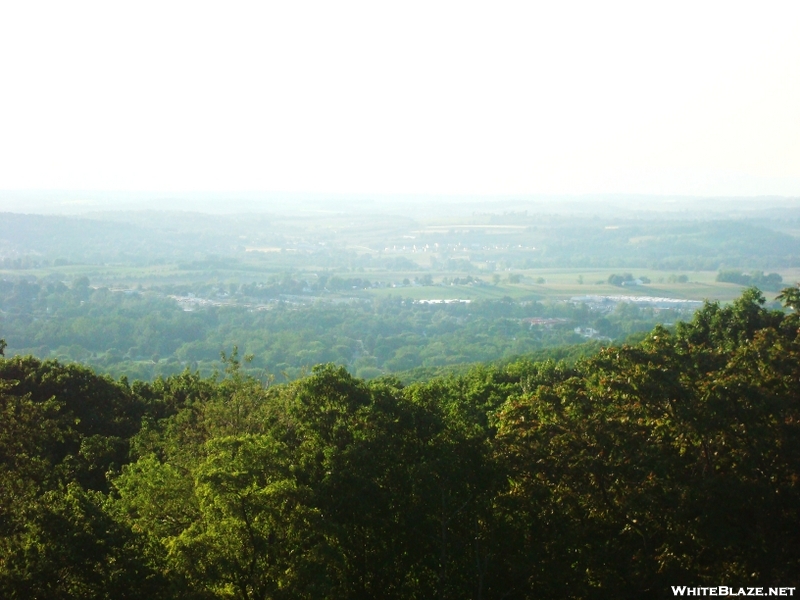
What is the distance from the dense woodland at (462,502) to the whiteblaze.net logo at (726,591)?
15 cm

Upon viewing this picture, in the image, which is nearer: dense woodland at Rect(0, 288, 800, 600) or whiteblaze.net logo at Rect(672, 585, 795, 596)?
whiteblaze.net logo at Rect(672, 585, 795, 596)

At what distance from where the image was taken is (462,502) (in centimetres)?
1283

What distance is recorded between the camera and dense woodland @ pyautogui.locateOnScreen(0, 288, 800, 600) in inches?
457

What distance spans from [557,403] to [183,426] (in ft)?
28.7

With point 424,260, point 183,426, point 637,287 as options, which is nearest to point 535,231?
point 424,260

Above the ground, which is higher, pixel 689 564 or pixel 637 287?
pixel 689 564

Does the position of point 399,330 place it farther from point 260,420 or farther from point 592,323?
point 260,420

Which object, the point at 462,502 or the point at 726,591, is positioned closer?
the point at 726,591

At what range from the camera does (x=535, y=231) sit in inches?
5340

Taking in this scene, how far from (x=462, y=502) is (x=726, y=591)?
3.59 m

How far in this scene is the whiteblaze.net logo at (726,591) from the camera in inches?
440

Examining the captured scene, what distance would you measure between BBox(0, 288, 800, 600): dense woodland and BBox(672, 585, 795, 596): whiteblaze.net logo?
0.50 ft

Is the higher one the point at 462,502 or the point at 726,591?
the point at 462,502

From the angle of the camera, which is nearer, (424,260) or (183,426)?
(183,426)
